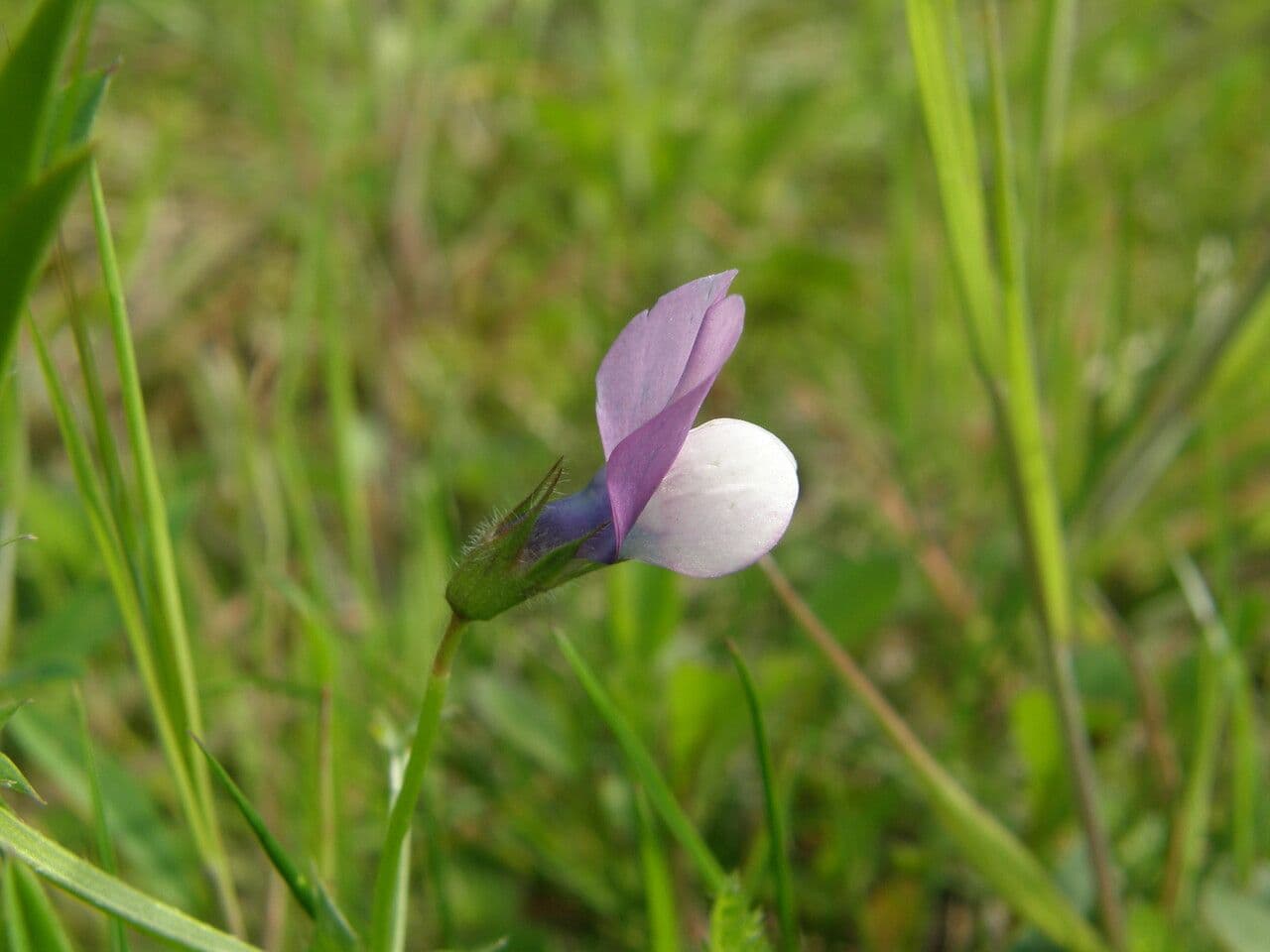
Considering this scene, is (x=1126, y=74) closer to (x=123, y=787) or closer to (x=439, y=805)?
(x=439, y=805)

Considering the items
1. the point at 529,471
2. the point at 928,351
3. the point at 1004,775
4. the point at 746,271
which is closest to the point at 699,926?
the point at 1004,775

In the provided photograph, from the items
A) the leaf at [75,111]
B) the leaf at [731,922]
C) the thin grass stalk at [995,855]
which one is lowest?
the thin grass stalk at [995,855]

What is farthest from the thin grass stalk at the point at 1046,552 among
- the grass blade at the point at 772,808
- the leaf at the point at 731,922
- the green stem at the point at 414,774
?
the green stem at the point at 414,774

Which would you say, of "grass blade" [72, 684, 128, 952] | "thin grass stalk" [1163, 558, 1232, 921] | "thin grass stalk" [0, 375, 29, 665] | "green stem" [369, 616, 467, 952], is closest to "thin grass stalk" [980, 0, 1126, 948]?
"thin grass stalk" [1163, 558, 1232, 921]

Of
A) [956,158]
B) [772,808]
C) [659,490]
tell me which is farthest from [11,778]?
[956,158]

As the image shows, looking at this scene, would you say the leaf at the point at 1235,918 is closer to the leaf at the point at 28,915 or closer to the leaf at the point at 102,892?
the leaf at the point at 102,892
